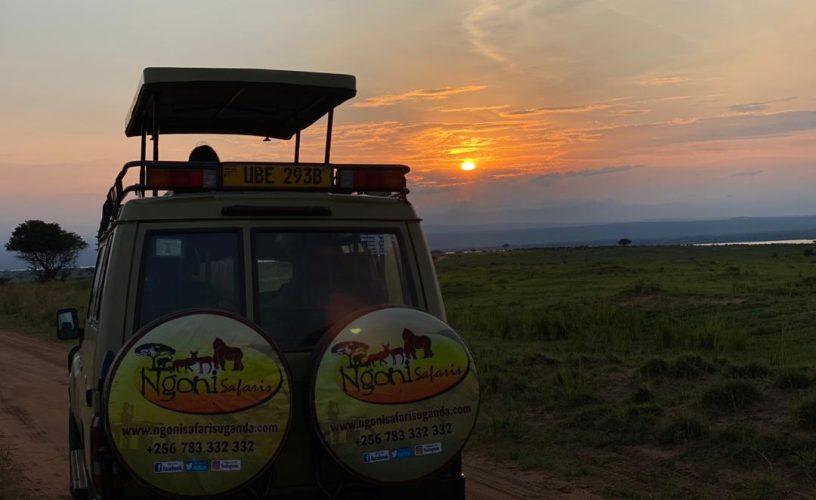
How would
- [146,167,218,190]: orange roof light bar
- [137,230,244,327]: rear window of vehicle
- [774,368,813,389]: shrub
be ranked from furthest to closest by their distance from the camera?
[774,368,813,389]: shrub → [146,167,218,190]: orange roof light bar → [137,230,244,327]: rear window of vehicle

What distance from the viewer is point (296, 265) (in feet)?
12.7

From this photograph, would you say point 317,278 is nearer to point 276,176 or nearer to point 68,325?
point 276,176

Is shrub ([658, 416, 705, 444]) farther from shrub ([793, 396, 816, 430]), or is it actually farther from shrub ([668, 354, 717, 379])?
shrub ([668, 354, 717, 379])

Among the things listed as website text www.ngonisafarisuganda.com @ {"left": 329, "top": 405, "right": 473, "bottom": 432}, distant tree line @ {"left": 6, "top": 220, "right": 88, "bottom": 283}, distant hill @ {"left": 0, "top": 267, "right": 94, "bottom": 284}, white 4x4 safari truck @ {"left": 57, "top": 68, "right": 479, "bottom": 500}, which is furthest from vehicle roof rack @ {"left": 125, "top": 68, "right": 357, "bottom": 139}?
distant tree line @ {"left": 6, "top": 220, "right": 88, "bottom": 283}

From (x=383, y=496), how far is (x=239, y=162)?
1722 mm

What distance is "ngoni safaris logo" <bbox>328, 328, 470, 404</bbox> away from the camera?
3287 millimetres

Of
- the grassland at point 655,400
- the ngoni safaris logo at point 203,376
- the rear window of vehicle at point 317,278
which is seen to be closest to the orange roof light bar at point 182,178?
the rear window of vehicle at point 317,278

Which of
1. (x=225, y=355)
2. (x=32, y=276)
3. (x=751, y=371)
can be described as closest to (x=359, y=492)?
(x=225, y=355)

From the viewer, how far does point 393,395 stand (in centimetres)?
330

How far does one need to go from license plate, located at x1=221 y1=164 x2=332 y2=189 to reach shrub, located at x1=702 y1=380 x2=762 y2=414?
5.71 metres

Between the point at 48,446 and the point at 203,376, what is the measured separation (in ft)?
20.4

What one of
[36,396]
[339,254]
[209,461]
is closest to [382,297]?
[339,254]

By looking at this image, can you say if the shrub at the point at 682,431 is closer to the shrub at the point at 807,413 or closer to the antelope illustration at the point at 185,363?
the shrub at the point at 807,413

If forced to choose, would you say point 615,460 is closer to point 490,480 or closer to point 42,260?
point 490,480
